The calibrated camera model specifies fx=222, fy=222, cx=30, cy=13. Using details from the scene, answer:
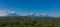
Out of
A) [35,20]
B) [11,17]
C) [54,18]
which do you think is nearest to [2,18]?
[11,17]

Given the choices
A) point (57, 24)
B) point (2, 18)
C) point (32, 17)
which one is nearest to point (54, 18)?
point (57, 24)

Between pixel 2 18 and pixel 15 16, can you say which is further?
pixel 2 18

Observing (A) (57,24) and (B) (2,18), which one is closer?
(A) (57,24)

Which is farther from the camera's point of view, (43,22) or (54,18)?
(54,18)

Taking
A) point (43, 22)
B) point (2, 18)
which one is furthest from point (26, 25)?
point (2, 18)

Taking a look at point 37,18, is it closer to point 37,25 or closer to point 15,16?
point 37,25

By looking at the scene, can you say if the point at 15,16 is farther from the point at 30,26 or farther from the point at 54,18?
the point at 54,18

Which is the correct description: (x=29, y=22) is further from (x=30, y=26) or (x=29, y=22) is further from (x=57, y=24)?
(x=57, y=24)
